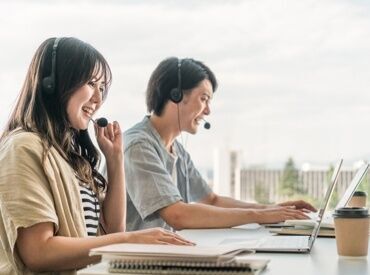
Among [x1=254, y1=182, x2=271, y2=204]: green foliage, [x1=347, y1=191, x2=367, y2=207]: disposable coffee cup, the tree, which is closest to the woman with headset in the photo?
[x1=347, y1=191, x2=367, y2=207]: disposable coffee cup

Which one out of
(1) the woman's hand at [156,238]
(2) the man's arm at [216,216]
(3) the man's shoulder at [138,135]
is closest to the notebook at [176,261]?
(1) the woman's hand at [156,238]

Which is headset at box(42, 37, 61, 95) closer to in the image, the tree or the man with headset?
the man with headset

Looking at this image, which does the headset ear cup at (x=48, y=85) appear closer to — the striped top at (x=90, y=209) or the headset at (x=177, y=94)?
the striped top at (x=90, y=209)

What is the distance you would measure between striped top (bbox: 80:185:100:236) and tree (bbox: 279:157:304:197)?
268 centimetres

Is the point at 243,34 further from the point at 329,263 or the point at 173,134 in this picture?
the point at 329,263

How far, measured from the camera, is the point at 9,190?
1398mm

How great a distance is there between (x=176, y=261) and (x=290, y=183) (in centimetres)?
336

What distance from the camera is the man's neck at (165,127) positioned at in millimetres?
2262

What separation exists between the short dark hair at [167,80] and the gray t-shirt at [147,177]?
0.25ft

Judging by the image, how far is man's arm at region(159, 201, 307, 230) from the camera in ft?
6.52

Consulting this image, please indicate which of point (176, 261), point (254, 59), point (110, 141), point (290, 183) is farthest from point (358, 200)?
point (290, 183)

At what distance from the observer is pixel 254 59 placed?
394 centimetres

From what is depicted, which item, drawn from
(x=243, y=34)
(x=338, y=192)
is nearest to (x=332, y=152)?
(x=338, y=192)

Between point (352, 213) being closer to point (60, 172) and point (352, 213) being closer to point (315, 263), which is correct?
point (315, 263)
